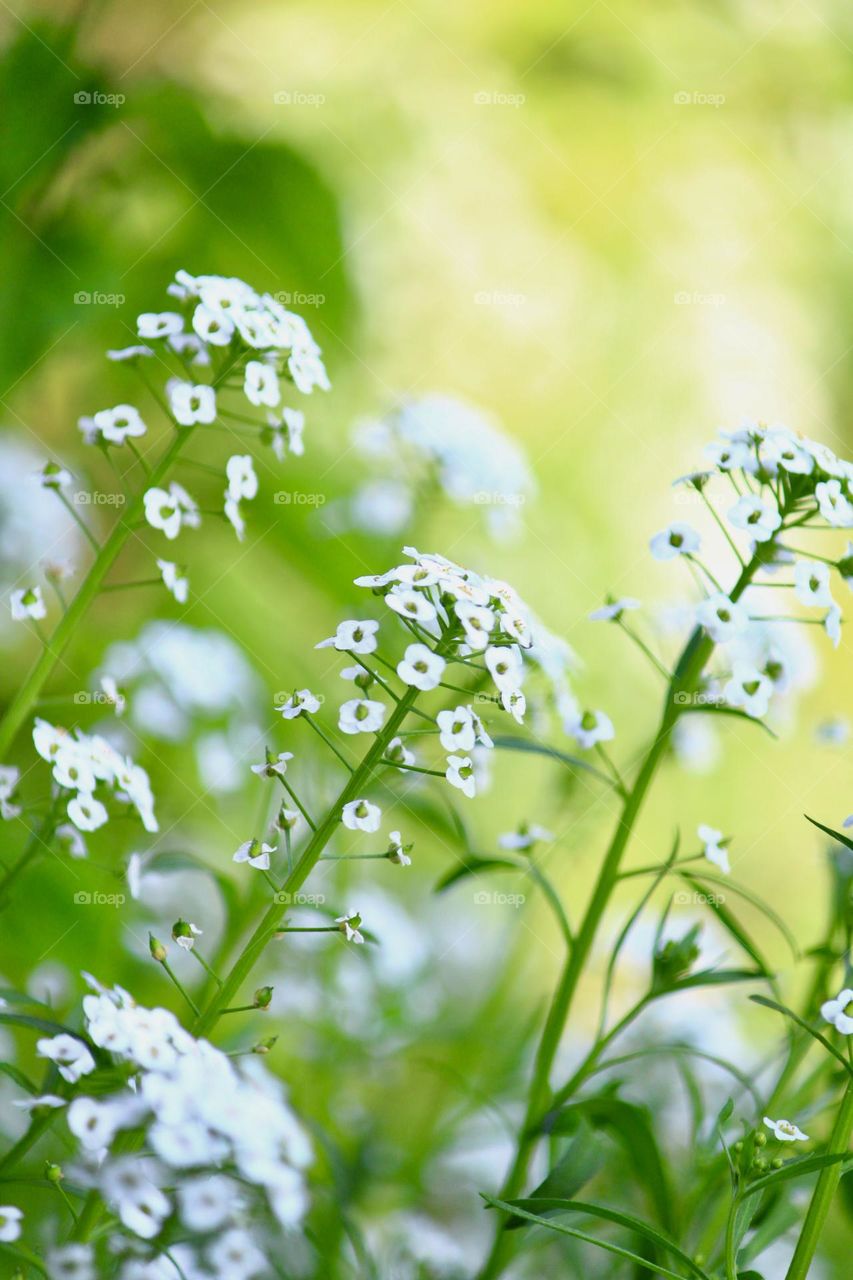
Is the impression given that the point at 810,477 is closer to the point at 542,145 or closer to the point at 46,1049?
the point at 46,1049

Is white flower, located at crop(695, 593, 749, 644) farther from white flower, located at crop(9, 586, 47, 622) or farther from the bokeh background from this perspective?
white flower, located at crop(9, 586, 47, 622)

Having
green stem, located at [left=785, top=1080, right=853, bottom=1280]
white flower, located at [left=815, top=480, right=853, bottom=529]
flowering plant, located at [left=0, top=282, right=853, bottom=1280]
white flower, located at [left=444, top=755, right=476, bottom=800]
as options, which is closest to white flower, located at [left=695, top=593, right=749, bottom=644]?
flowering plant, located at [left=0, top=282, right=853, bottom=1280]

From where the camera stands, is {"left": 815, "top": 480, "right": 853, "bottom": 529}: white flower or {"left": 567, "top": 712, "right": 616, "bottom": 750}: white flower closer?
{"left": 815, "top": 480, "right": 853, "bottom": 529}: white flower

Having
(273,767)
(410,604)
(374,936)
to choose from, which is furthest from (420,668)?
(374,936)

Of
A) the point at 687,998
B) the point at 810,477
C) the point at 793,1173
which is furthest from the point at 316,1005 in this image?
the point at 810,477

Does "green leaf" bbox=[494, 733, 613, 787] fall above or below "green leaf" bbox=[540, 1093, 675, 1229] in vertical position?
above
